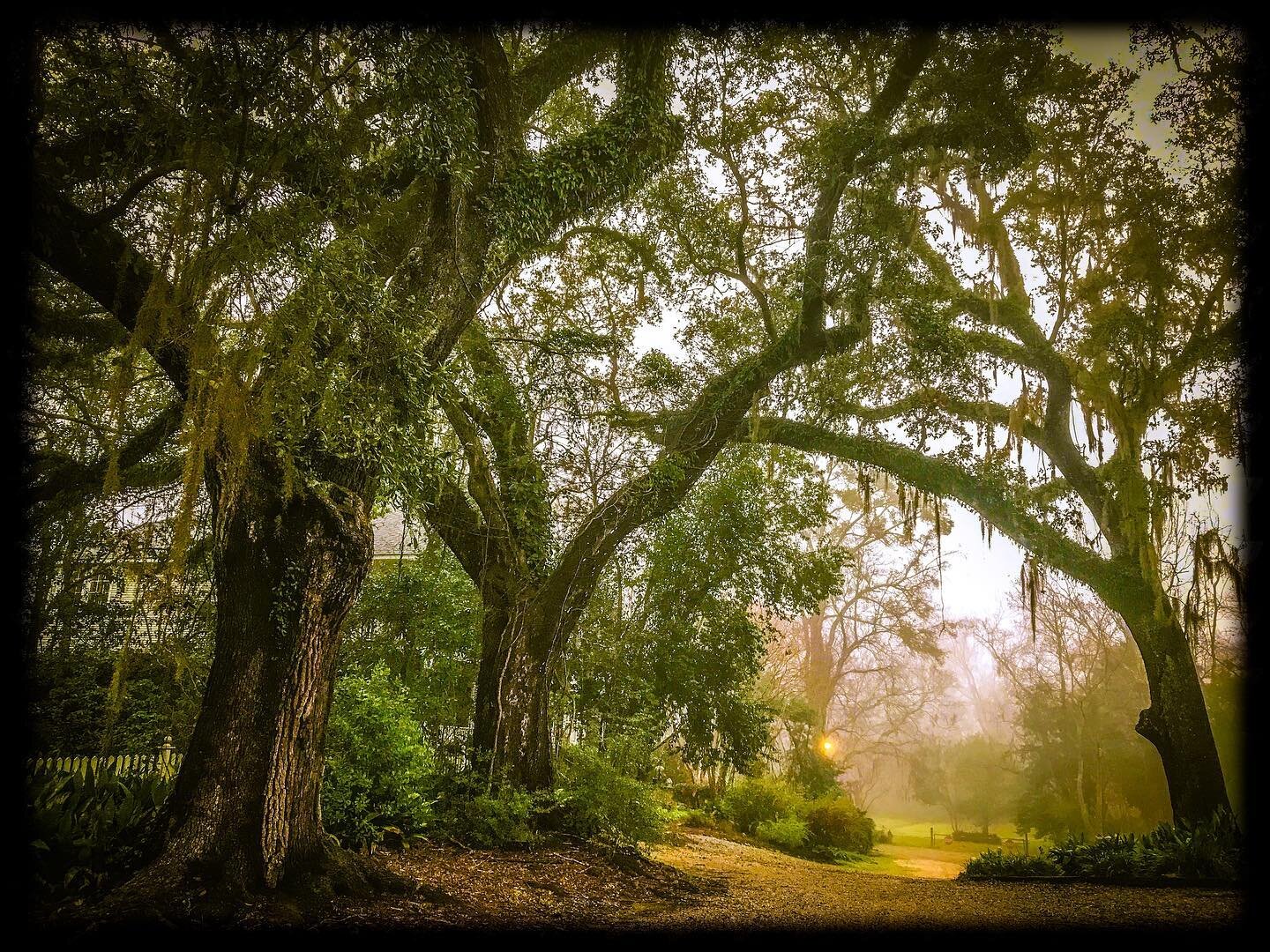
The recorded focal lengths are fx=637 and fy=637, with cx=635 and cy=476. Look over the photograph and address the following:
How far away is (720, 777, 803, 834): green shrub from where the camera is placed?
13781 millimetres

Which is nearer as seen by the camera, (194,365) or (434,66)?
(194,365)

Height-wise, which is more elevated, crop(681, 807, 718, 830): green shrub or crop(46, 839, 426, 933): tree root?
crop(46, 839, 426, 933): tree root

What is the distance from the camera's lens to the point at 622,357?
32.3 feet

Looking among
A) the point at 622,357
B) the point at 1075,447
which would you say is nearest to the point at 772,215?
→ the point at 622,357

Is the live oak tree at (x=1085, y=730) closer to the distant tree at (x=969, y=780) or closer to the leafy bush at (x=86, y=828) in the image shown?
the distant tree at (x=969, y=780)

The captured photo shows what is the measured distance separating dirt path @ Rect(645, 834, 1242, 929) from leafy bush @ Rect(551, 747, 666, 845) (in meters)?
0.85

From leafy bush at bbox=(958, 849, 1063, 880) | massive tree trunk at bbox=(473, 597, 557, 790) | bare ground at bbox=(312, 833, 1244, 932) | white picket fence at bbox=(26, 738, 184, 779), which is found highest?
massive tree trunk at bbox=(473, 597, 557, 790)

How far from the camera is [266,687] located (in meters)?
4.36

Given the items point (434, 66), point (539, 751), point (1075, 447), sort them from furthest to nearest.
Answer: point (1075, 447)
point (539, 751)
point (434, 66)

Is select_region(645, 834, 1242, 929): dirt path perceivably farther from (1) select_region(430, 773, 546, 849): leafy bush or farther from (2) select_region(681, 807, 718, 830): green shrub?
(2) select_region(681, 807, 718, 830): green shrub

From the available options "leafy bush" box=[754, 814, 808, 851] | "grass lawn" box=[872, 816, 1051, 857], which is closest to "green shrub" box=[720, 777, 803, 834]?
"leafy bush" box=[754, 814, 808, 851]

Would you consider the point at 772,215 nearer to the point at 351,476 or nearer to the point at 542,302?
the point at 542,302

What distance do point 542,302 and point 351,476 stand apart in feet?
16.9

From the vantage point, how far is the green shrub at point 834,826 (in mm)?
14617
